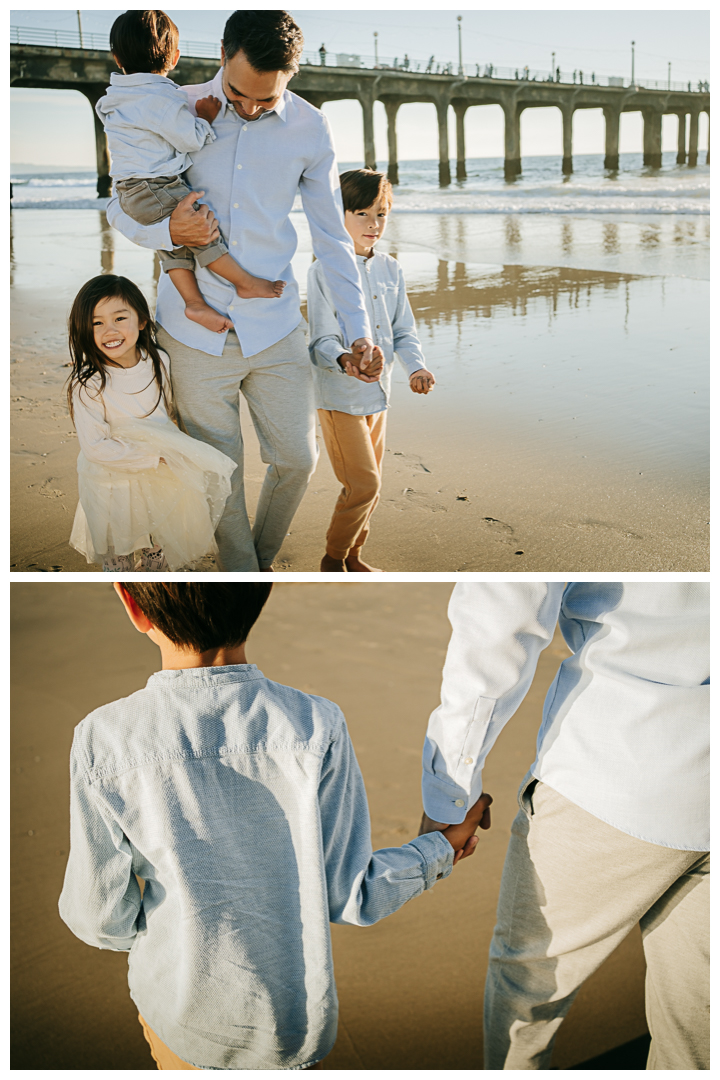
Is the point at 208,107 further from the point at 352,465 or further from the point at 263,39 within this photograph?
the point at 352,465

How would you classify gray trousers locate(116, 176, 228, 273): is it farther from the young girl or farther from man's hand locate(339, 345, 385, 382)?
man's hand locate(339, 345, 385, 382)

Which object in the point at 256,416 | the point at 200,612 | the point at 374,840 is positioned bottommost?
the point at 374,840

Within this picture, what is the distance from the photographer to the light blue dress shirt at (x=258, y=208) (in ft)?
6.80

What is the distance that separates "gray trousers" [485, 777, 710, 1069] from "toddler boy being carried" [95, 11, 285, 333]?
1.71m

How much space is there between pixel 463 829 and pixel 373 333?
1.65 metres

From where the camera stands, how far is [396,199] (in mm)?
7973

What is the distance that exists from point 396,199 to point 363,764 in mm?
6365

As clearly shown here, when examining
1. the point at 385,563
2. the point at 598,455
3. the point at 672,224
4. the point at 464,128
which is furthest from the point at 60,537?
the point at 672,224

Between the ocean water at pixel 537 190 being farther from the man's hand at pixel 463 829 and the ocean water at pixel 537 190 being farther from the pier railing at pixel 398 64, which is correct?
the man's hand at pixel 463 829

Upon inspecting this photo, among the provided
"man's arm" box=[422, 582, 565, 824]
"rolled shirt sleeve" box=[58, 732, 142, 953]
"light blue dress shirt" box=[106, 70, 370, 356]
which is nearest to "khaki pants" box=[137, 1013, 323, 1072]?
"rolled shirt sleeve" box=[58, 732, 142, 953]

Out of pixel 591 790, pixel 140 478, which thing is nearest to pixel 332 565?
pixel 140 478

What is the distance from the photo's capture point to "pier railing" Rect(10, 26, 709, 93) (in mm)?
2455

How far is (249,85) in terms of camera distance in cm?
200

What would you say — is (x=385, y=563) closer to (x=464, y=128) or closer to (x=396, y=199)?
(x=464, y=128)
